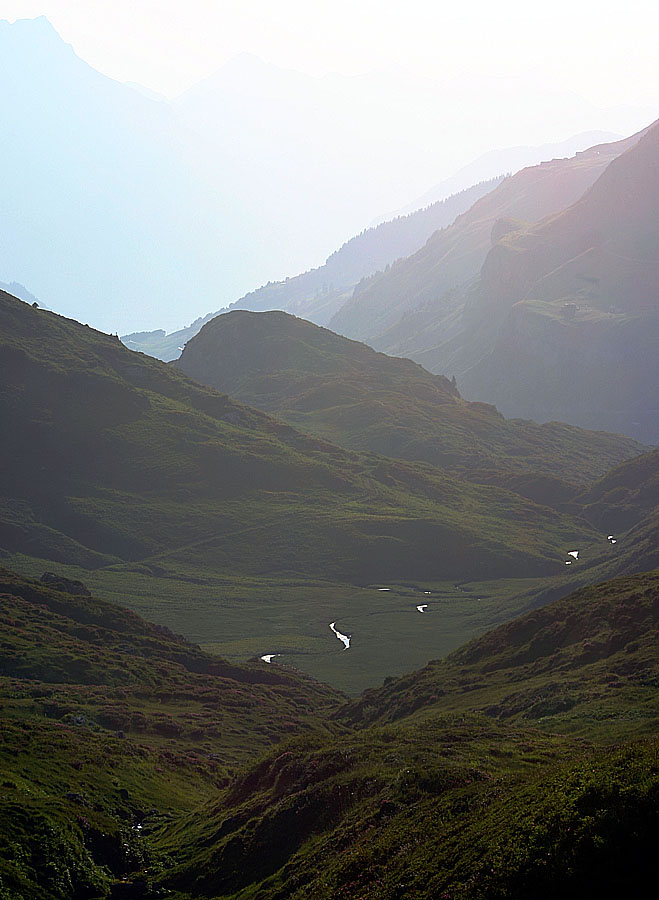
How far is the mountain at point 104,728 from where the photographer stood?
186ft

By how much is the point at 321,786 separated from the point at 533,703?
49.6 m

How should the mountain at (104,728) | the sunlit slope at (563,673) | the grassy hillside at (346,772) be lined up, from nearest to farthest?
the grassy hillside at (346,772), the mountain at (104,728), the sunlit slope at (563,673)

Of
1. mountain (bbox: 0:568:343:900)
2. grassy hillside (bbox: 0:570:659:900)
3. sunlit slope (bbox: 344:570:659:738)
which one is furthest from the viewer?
sunlit slope (bbox: 344:570:659:738)

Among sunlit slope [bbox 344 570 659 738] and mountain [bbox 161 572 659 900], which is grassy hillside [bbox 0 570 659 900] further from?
sunlit slope [bbox 344 570 659 738]

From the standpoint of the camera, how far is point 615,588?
138 meters

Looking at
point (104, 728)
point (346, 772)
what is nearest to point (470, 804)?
point (346, 772)

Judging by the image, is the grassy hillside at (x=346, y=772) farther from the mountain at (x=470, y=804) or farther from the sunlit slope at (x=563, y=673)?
the sunlit slope at (x=563, y=673)

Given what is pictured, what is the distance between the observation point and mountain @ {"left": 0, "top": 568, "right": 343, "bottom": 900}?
5678 centimetres

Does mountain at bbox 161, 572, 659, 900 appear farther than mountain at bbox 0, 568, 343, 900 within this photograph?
No

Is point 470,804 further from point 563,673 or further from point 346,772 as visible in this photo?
point 563,673

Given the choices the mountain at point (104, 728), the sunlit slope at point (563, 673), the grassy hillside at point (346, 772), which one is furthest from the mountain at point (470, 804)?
the mountain at point (104, 728)

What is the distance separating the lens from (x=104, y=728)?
108125 millimetres

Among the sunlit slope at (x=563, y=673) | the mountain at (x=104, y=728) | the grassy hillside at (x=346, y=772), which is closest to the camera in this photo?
the grassy hillside at (x=346, y=772)

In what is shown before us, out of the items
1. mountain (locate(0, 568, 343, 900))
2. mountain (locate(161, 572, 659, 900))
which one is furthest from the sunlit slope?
mountain (locate(0, 568, 343, 900))
